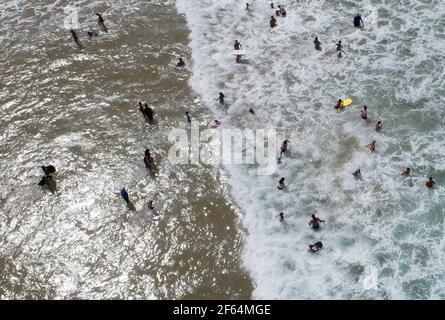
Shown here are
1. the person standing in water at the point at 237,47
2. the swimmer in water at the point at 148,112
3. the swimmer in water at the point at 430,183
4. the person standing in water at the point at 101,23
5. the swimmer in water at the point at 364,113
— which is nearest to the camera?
the swimmer in water at the point at 430,183

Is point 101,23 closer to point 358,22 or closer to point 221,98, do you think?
point 221,98

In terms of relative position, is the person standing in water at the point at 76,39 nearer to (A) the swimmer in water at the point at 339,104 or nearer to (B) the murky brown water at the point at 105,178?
(B) the murky brown water at the point at 105,178

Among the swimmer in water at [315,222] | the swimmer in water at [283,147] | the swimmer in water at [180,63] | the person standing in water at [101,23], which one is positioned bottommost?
the swimmer in water at [315,222]

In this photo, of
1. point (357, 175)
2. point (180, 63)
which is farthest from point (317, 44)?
point (357, 175)

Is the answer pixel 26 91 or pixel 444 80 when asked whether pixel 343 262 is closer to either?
pixel 444 80

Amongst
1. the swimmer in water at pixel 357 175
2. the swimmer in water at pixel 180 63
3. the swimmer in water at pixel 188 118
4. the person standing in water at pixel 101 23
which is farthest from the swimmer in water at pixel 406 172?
the person standing in water at pixel 101 23

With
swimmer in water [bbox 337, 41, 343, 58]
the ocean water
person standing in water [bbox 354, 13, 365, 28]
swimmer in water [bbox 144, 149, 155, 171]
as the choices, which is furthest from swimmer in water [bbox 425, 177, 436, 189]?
swimmer in water [bbox 144, 149, 155, 171]
